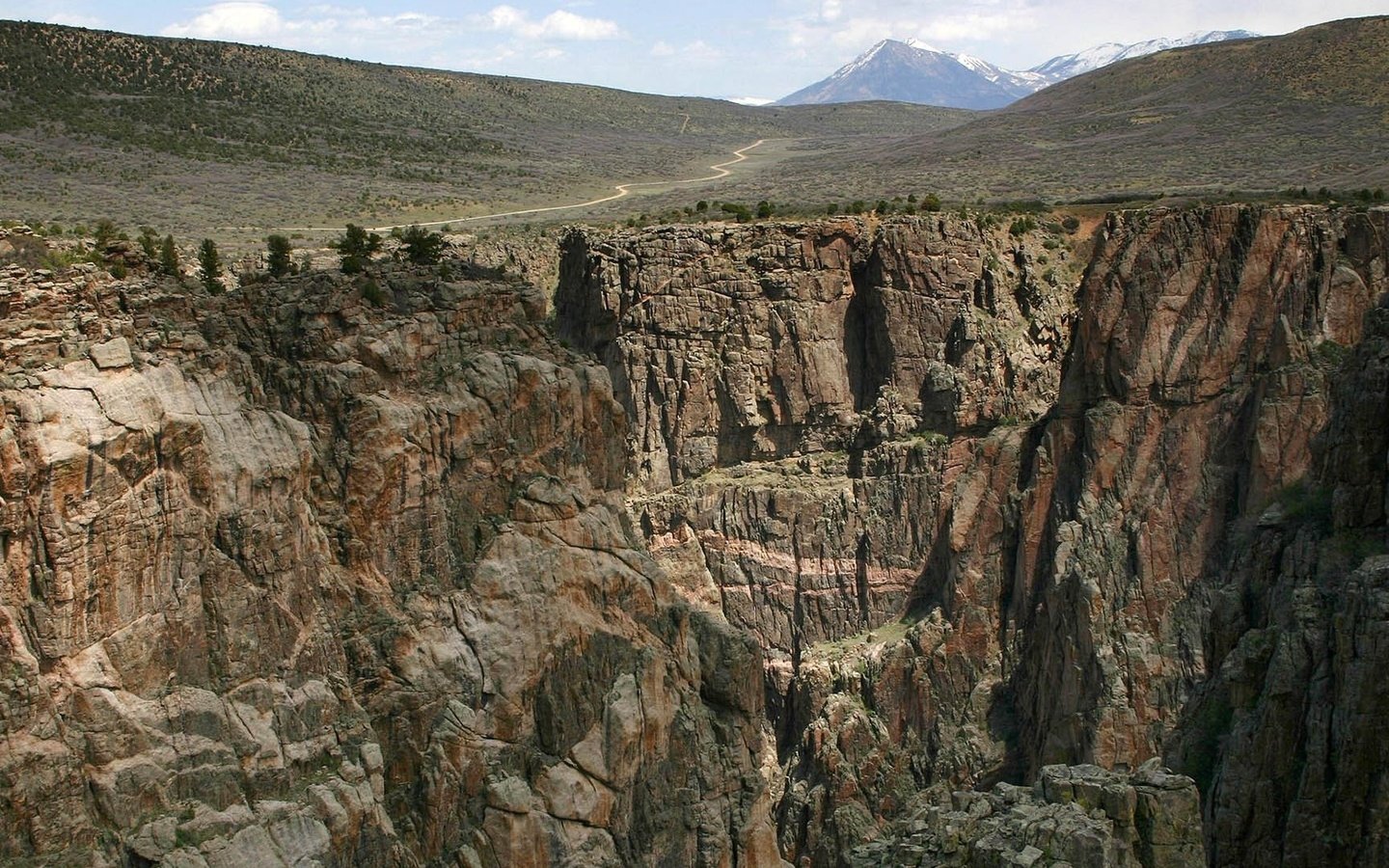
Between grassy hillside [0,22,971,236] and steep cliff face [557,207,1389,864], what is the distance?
24430mm

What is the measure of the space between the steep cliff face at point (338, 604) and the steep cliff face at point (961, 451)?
52.6 feet

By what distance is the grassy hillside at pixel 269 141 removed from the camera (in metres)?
79.5

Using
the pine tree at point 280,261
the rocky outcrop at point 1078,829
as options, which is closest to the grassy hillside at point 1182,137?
the pine tree at point 280,261

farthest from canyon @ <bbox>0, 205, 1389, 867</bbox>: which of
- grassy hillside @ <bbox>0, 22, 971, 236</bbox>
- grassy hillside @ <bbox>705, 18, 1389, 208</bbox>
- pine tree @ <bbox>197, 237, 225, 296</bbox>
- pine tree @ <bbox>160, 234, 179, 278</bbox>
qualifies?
grassy hillside @ <bbox>705, 18, 1389, 208</bbox>

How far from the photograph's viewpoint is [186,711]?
33406mm

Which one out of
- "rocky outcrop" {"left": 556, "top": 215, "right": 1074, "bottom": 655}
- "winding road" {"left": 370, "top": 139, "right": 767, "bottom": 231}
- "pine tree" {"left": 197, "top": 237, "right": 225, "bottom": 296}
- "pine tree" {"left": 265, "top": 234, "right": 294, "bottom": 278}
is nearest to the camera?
"pine tree" {"left": 197, "top": 237, "right": 225, "bottom": 296}

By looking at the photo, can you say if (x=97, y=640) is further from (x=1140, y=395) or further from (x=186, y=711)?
(x=1140, y=395)

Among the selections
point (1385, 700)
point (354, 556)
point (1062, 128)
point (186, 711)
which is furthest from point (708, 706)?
point (1062, 128)

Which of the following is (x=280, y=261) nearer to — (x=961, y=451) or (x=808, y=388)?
(x=808, y=388)

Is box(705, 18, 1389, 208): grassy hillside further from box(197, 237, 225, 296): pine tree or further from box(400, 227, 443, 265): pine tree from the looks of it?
box(197, 237, 225, 296): pine tree

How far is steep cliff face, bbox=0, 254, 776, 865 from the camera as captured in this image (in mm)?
31938

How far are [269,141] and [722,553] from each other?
51.1 metres

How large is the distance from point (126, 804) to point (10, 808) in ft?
7.51

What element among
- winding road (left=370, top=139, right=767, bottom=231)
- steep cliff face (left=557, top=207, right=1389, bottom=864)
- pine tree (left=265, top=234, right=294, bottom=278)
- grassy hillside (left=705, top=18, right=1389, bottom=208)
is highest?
grassy hillside (left=705, top=18, right=1389, bottom=208)
